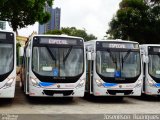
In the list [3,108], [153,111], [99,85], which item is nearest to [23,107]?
[3,108]

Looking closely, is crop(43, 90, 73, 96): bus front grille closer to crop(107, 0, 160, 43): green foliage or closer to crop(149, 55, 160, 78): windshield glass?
crop(149, 55, 160, 78): windshield glass

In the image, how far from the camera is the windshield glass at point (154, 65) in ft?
60.8

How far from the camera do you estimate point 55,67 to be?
645 inches

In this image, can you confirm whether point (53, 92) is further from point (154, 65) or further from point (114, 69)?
point (154, 65)

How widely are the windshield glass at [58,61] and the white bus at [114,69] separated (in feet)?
2.61

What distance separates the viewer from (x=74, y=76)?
54.0 feet

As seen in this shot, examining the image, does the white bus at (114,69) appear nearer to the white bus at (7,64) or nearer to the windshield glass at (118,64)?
the windshield glass at (118,64)

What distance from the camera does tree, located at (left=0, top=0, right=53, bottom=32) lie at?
22.8m

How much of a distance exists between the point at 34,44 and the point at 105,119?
5086mm

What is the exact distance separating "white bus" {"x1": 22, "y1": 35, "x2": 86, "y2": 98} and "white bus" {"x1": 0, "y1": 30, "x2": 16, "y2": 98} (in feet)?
3.43

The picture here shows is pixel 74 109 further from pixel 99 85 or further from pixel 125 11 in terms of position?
pixel 125 11

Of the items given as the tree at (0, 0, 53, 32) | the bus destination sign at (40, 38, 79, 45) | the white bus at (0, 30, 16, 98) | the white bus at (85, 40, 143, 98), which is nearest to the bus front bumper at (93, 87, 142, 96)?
the white bus at (85, 40, 143, 98)

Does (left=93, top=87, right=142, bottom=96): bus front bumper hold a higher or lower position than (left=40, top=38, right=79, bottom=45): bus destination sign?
lower

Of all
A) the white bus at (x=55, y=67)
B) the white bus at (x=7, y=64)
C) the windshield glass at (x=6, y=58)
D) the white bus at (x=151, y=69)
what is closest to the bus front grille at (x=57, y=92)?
the white bus at (x=55, y=67)
